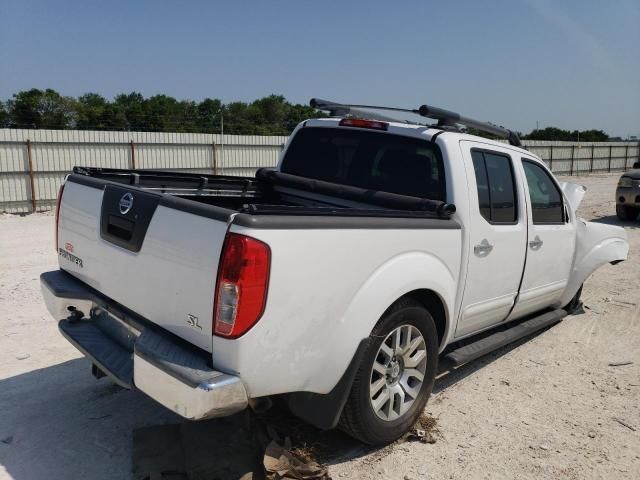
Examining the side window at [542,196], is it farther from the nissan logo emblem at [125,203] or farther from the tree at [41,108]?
the tree at [41,108]

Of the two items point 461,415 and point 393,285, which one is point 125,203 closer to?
point 393,285

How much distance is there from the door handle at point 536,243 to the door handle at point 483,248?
689 mm

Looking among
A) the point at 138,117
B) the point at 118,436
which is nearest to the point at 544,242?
the point at 118,436

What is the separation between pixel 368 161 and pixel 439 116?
0.61m

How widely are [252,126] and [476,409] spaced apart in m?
21.4

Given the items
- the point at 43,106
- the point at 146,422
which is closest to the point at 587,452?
the point at 146,422

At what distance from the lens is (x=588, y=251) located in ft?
17.9

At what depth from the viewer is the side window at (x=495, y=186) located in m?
3.93

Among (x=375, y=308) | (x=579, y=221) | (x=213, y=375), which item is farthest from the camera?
(x=579, y=221)

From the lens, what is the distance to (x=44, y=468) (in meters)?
3.06

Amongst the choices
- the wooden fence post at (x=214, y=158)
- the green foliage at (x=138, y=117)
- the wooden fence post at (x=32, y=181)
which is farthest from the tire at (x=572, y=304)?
the wooden fence post at (x=214, y=158)

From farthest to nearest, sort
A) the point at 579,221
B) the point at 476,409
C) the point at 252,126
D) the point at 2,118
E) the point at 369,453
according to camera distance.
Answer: the point at 252,126 < the point at 2,118 < the point at 579,221 < the point at 476,409 < the point at 369,453

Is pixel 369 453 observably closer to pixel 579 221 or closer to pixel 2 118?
pixel 579 221

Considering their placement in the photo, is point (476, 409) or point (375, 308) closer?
point (375, 308)
